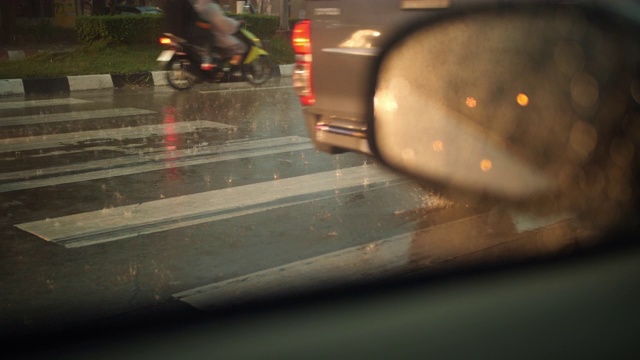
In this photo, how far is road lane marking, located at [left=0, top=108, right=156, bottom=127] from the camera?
8.51m

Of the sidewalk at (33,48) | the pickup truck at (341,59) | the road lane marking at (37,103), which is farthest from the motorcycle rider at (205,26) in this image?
the sidewalk at (33,48)

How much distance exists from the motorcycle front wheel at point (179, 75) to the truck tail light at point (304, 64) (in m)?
6.78

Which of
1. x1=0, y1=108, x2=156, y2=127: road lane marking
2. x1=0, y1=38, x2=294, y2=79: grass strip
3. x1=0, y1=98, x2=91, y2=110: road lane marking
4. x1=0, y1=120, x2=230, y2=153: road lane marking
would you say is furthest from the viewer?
x1=0, y1=38, x2=294, y2=79: grass strip

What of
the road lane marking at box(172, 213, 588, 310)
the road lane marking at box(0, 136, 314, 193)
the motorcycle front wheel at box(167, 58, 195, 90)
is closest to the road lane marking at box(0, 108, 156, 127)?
the motorcycle front wheel at box(167, 58, 195, 90)

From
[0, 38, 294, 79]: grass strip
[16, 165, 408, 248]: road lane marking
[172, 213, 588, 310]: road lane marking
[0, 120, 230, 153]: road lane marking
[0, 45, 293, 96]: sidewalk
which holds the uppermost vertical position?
[172, 213, 588, 310]: road lane marking

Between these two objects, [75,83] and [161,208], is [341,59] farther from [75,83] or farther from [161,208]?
[75,83]

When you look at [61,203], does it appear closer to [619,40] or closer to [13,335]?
[13,335]

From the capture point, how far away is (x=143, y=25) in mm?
15914

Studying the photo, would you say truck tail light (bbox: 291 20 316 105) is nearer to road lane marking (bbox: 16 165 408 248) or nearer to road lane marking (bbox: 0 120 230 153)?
road lane marking (bbox: 16 165 408 248)

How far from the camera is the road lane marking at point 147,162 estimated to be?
5855mm

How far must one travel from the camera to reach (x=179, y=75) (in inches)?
449

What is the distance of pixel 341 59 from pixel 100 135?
13.0 feet

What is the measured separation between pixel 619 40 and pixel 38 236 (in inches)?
121

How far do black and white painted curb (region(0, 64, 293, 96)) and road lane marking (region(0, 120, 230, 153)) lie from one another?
389cm
